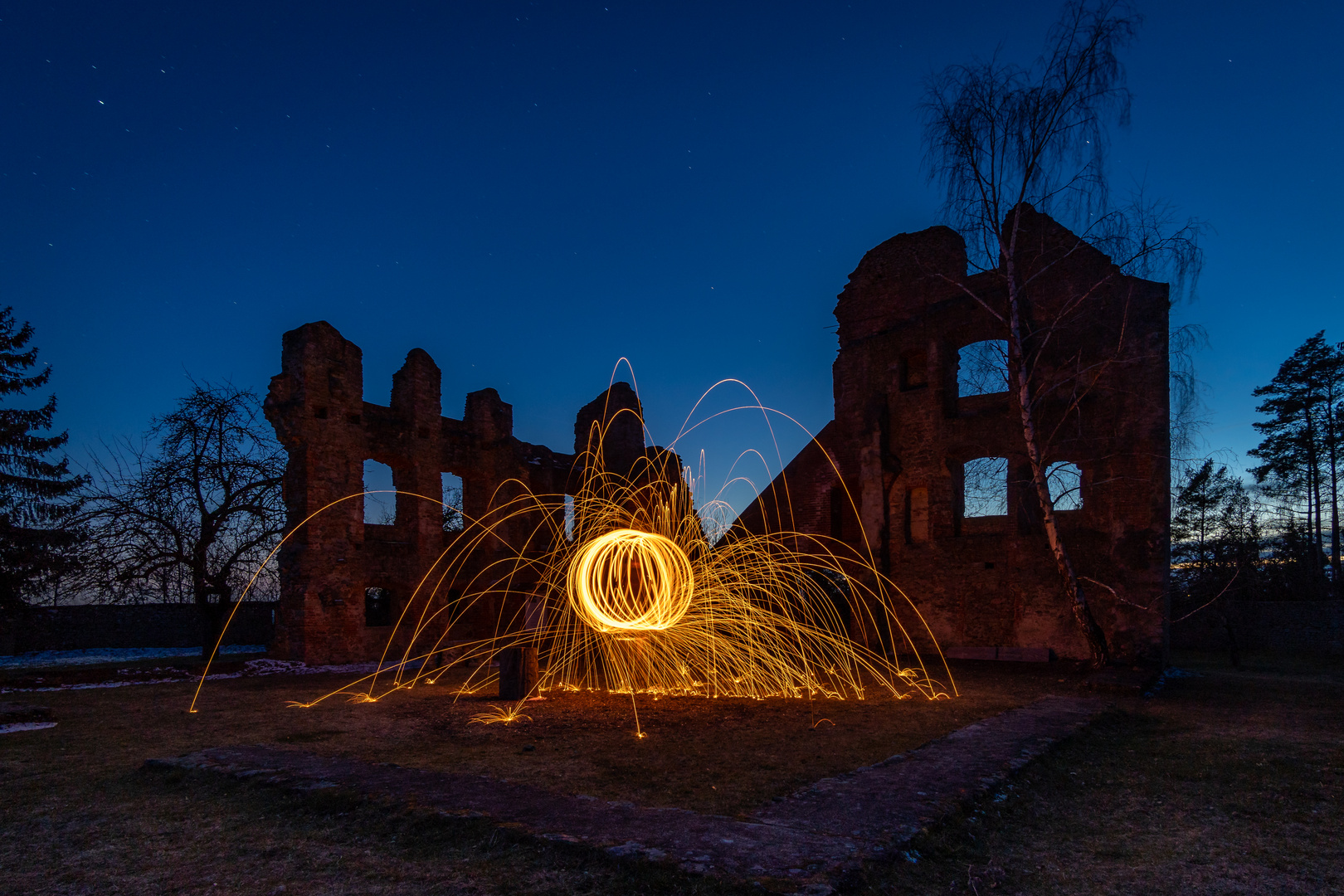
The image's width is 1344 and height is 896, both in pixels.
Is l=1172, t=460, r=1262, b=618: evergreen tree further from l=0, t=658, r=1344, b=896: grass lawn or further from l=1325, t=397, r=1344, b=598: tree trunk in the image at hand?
l=0, t=658, r=1344, b=896: grass lawn

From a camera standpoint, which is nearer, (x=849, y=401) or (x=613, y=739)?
(x=613, y=739)

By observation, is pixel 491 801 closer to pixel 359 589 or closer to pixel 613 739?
pixel 613 739

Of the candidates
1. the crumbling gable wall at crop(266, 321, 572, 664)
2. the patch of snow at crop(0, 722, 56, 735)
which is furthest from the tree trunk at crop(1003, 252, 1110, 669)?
the patch of snow at crop(0, 722, 56, 735)

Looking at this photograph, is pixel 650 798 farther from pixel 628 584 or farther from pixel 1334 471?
pixel 1334 471

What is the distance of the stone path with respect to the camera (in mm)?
3350

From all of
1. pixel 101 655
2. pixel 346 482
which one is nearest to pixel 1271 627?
pixel 346 482

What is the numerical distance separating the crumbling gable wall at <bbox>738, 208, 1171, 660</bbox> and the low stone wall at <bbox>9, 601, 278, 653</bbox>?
16634 millimetres

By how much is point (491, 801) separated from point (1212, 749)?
591 centimetres

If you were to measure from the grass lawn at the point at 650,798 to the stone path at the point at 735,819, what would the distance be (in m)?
0.13

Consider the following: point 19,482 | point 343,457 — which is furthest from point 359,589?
point 19,482

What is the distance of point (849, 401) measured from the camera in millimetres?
17953

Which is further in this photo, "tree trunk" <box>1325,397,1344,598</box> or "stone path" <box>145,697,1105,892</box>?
"tree trunk" <box>1325,397,1344,598</box>

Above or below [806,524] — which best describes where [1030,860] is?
below

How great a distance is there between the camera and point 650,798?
463 cm
